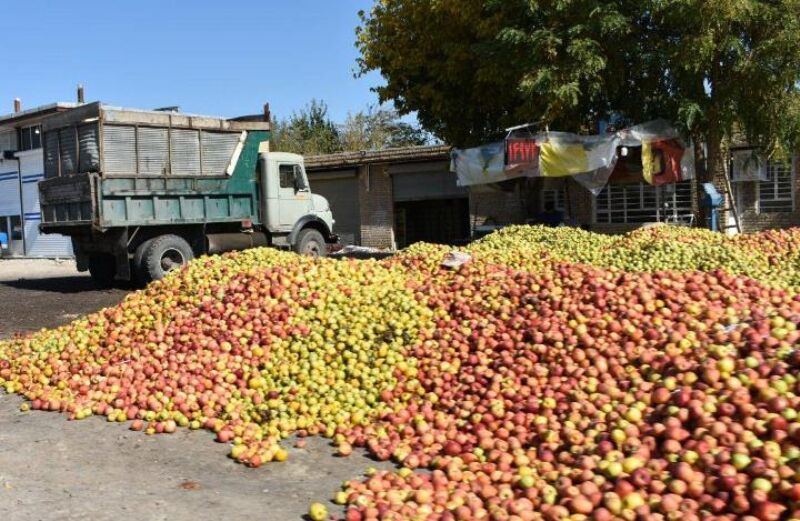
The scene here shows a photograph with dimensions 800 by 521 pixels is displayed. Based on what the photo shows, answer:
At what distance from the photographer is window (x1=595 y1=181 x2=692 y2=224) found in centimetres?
2180

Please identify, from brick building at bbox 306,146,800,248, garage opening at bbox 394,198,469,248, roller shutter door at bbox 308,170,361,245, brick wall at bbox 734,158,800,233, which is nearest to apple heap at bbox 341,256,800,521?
brick building at bbox 306,146,800,248

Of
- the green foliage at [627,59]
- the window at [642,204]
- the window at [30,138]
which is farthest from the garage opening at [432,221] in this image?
the window at [30,138]

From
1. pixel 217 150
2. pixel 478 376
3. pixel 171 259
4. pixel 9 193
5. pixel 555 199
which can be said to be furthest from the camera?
pixel 9 193

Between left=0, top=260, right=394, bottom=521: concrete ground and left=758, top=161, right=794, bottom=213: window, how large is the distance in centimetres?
1986

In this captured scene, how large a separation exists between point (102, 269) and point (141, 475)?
40.1 feet

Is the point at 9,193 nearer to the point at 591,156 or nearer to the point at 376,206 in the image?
the point at 376,206

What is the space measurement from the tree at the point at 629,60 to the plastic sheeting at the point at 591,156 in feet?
1.58

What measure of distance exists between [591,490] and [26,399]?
16.2ft

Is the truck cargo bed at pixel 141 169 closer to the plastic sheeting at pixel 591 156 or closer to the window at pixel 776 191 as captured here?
the plastic sheeting at pixel 591 156

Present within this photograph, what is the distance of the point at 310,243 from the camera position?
1738 cm

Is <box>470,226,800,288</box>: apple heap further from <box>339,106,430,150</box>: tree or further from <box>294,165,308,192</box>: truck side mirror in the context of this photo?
<box>339,106,430,150</box>: tree

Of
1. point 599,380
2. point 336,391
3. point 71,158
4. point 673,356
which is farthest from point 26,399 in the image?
point 71,158

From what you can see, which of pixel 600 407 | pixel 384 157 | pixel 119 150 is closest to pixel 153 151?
pixel 119 150

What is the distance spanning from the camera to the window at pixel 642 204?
21.8m
